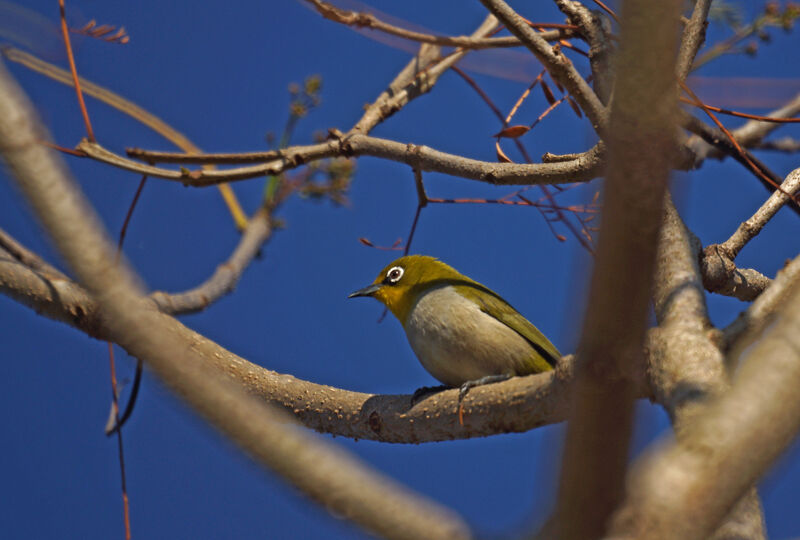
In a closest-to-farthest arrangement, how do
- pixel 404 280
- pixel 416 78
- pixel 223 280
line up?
pixel 223 280 → pixel 416 78 → pixel 404 280

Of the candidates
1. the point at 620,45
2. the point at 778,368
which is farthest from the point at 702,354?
the point at 620,45

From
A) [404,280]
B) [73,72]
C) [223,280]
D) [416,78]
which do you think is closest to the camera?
[73,72]

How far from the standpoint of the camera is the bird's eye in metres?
5.34

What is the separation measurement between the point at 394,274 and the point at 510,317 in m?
1.13

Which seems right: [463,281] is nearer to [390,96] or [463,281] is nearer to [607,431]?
[390,96]

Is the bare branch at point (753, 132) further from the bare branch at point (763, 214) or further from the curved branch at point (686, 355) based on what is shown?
the curved branch at point (686, 355)

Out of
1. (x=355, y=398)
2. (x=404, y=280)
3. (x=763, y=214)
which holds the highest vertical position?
(x=404, y=280)

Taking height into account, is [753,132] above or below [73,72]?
A: above

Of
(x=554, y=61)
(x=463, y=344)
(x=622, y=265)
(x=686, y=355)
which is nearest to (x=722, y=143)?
(x=554, y=61)

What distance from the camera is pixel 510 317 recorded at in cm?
455

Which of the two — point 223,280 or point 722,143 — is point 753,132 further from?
point 223,280

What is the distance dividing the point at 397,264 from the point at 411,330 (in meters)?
0.96

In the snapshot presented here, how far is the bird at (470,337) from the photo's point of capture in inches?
166

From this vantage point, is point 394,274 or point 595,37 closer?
point 595,37
